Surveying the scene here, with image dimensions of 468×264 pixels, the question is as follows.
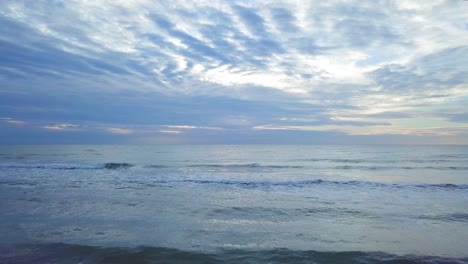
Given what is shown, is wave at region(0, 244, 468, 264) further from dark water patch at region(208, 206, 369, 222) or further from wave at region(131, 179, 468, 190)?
wave at region(131, 179, 468, 190)

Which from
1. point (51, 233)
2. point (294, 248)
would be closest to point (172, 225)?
point (51, 233)

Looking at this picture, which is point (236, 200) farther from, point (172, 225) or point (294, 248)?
point (294, 248)

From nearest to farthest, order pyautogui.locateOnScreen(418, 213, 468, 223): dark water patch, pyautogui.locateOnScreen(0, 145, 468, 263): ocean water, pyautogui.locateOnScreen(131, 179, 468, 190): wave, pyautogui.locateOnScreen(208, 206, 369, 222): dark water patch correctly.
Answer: pyautogui.locateOnScreen(0, 145, 468, 263): ocean water, pyautogui.locateOnScreen(418, 213, 468, 223): dark water patch, pyautogui.locateOnScreen(208, 206, 369, 222): dark water patch, pyautogui.locateOnScreen(131, 179, 468, 190): wave

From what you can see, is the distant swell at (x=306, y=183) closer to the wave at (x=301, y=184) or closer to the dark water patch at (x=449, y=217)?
the wave at (x=301, y=184)

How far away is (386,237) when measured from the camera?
9781 mm

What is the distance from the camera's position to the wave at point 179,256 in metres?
7.73

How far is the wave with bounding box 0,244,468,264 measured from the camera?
773 cm

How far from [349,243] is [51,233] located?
954 centimetres

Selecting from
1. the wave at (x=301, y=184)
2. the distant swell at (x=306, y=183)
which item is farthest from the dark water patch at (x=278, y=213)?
the distant swell at (x=306, y=183)

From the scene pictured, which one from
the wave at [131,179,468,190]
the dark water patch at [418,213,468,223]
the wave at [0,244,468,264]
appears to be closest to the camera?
the wave at [0,244,468,264]

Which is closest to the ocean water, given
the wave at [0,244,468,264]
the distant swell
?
the wave at [0,244,468,264]

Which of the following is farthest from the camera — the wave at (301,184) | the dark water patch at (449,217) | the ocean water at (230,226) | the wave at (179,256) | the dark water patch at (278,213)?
the wave at (301,184)

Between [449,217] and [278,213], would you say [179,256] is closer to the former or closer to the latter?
[278,213]

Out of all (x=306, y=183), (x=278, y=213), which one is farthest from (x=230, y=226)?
(x=306, y=183)
